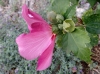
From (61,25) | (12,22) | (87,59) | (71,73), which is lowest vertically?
(71,73)

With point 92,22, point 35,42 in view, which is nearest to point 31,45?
point 35,42

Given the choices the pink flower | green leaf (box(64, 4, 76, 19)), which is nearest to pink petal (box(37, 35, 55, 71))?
the pink flower

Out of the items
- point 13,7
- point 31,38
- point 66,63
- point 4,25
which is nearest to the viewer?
point 31,38

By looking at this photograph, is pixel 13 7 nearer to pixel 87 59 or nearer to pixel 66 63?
pixel 66 63

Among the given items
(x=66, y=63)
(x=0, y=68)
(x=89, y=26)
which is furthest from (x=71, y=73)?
(x=89, y=26)

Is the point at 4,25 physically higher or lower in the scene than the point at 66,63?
higher

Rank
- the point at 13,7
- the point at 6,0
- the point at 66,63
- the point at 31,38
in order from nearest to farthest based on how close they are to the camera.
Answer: the point at 31,38
the point at 66,63
the point at 13,7
the point at 6,0

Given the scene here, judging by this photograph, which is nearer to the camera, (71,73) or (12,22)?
(71,73)

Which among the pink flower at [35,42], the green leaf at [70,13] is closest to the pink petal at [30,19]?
the pink flower at [35,42]
